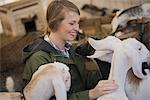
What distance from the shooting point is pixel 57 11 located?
1.06 metres

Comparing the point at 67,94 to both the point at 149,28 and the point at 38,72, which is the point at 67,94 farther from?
the point at 149,28

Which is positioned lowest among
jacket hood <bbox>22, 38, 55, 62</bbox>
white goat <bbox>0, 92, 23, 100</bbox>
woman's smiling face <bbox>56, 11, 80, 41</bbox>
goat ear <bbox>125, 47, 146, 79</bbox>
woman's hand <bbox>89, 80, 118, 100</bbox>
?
white goat <bbox>0, 92, 23, 100</bbox>

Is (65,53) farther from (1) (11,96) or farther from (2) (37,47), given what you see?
(1) (11,96)

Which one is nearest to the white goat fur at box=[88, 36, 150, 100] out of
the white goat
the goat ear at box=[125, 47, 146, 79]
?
the goat ear at box=[125, 47, 146, 79]

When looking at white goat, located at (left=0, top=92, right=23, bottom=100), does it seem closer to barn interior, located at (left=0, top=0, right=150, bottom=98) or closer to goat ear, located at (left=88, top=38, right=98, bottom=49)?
barn interior, located at (left=0, top=0, right=150, bottom=98)

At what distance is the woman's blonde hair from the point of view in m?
1.06

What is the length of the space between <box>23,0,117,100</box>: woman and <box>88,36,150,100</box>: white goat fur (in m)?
0.04

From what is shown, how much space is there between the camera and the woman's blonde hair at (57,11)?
1.06 meters

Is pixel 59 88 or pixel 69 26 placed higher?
pixel 69 26

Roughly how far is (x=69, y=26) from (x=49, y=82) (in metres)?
0.22

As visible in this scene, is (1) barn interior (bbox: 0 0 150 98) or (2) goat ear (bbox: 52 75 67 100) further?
(1) barn interior (bbox: 0 0 150 98)

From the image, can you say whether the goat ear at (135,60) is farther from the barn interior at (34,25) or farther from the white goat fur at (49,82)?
the white goat fur at (49,82)

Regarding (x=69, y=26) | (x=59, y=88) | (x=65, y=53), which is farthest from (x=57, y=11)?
(x=59, y=88)

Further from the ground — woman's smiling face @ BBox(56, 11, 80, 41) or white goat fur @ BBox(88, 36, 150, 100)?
woman's smiling face @ BBox(56, 11, 80, 41)
